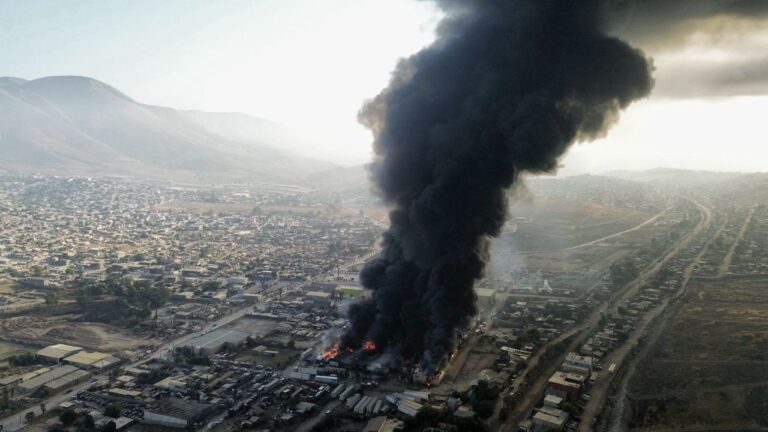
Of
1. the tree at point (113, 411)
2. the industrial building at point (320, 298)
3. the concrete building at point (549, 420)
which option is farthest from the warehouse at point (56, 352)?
the concrete building at point (549, 420)

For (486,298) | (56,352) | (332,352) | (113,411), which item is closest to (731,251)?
(486,298)

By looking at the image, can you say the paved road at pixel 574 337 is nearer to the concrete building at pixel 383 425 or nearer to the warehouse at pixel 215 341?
the concrete building at pixel 383 425

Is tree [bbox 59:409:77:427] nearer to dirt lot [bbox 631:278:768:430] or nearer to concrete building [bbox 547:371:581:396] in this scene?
concrete building [bbox 547:371:581:396]

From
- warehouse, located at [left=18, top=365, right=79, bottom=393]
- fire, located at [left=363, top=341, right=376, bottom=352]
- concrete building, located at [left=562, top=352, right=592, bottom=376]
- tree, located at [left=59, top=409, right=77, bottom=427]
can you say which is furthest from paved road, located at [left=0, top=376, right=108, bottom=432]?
concrete building, located at [left=562, top=352, right=592, bottom=376]

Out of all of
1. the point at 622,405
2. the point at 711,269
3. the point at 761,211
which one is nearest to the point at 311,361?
the point at 622,405

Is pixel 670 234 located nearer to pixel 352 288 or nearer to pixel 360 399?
pixel 352 288

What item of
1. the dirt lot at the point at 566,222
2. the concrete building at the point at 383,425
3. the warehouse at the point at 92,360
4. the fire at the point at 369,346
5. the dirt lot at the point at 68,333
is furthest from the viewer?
the dirt lot at the point at 566,222
